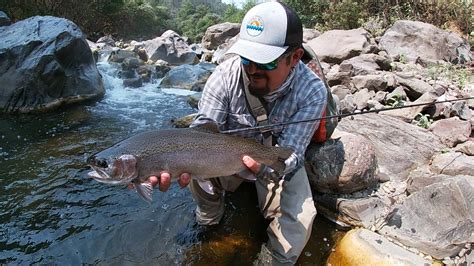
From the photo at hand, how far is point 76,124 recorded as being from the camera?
7.66 metres

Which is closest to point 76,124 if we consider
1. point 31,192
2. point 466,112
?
point 31,192

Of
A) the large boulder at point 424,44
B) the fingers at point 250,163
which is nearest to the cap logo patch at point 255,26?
the fingers at point 250,163

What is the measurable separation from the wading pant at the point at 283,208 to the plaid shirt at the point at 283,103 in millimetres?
400

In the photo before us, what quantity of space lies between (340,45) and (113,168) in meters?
9.83

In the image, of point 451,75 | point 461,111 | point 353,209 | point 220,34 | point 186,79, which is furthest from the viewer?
point 220,34

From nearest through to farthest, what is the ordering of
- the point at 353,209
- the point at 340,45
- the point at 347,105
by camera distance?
the point at 353,209, the point at 347,105, the point at 340,45

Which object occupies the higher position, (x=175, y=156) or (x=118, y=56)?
(x=175, y=156)

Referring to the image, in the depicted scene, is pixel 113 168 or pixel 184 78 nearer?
pixel 113 168

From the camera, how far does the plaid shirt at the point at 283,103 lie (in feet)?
10.3

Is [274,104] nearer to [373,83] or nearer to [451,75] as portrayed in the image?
[373,83]

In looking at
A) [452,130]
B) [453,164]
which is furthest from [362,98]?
[453,164]

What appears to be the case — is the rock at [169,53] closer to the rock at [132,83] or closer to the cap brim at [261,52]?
the rock at [132,83]

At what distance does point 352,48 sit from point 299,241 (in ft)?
27.5

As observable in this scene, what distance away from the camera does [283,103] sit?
10.4ft
